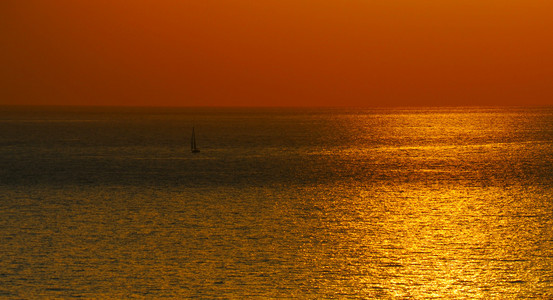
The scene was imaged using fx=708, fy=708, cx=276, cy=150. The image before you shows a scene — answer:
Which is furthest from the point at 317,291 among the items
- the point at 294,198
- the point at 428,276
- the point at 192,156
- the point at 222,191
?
the point at 192,156

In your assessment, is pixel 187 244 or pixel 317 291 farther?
pixel 187 244

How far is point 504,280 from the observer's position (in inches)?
437

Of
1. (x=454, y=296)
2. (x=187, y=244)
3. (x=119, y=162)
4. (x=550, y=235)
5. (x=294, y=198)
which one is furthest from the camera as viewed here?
(x=119, y=162)

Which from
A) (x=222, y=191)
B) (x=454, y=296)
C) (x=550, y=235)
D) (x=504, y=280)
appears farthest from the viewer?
(x=222, y=191)

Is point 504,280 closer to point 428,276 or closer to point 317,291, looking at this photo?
point 428,276

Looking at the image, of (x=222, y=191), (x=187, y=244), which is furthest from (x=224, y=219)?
(x=222, y=191)

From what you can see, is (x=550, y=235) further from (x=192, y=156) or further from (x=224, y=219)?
(x=192, y=156)

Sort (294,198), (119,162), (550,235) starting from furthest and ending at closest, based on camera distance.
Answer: (119,162), (294,198), (550,235)

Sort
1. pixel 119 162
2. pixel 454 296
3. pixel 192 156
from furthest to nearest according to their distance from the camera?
pixel 192 156
pixel 119 162
pixel 454 296

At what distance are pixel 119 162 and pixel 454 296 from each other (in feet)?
98.4

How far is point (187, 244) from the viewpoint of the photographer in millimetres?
13977

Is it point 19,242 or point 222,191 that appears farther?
point 222,191

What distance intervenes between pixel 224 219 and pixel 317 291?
23.1 ft

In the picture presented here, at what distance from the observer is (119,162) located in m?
38.0
